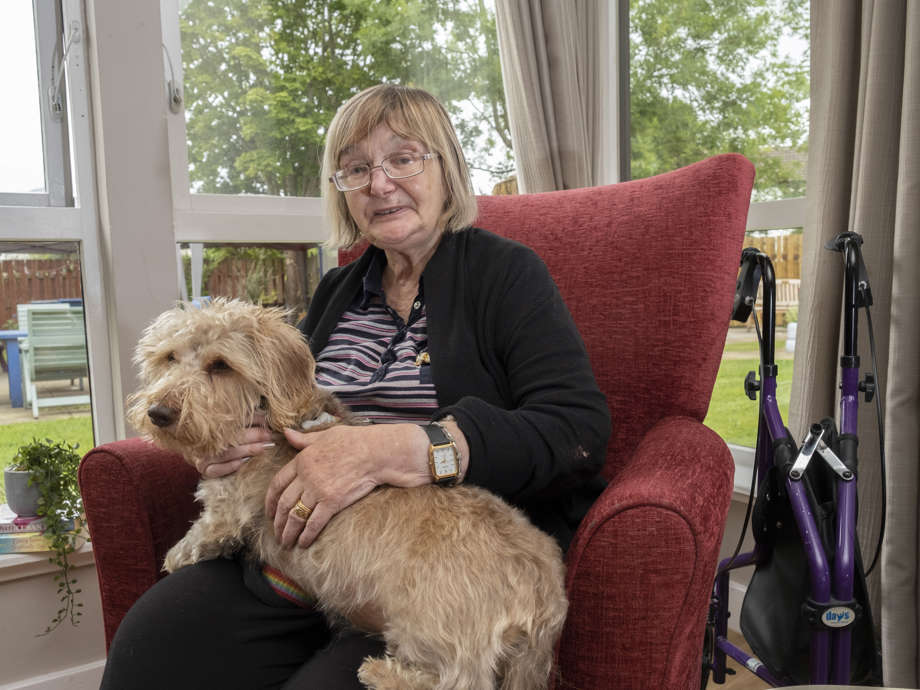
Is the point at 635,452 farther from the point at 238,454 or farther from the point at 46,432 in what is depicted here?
the point at 46,432

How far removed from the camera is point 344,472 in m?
1.12

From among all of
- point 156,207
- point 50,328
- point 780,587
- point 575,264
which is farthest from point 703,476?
point 50,328

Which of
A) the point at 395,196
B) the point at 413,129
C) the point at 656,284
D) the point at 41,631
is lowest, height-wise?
the point at 41,631

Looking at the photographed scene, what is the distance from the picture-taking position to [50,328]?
2287 millimetres

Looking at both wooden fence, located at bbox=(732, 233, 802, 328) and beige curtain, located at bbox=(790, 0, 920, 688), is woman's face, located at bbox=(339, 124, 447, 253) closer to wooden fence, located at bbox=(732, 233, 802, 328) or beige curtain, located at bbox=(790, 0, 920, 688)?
beige curtain, located at bbox=(790, 0, 920, 688)

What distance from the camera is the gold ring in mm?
1125

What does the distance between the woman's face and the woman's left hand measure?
494 millimetres

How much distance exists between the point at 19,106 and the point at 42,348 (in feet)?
2.53

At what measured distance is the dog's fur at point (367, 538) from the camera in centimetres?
97

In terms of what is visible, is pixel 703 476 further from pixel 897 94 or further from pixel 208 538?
pixel 897 94

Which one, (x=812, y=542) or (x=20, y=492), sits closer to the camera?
(x=812, y=542)

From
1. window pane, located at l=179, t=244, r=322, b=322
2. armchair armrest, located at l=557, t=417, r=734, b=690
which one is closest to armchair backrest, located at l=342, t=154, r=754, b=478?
armchair armrest, located at l=557, t=417, r=734, b=690

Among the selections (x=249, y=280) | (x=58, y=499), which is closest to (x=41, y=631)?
(x=58, y=499)

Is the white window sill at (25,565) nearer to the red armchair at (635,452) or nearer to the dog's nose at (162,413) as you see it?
the red armchair at (635,452)
